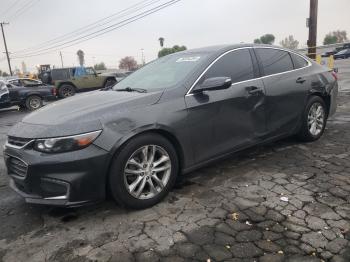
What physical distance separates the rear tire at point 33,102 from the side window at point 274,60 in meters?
13.5

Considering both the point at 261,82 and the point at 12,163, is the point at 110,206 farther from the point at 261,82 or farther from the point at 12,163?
the point at 261,82

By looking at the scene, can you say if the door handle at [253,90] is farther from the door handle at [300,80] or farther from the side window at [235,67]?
the door handle at [300,80]

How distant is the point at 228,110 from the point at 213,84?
46cm

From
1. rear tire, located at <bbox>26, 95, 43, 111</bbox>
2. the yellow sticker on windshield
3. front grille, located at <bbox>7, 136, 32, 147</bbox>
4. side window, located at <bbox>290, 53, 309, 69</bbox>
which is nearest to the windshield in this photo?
the yellow sticker on windshield

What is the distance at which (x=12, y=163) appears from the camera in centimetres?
344

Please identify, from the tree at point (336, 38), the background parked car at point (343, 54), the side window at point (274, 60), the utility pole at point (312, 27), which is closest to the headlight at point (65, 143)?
the side window at point (274, 60)

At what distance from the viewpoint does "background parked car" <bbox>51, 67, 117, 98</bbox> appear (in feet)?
65.7

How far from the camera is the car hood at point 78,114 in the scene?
317 cm

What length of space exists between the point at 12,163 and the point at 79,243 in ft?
3.64

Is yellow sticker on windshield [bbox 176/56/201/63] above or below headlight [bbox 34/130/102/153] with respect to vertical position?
above

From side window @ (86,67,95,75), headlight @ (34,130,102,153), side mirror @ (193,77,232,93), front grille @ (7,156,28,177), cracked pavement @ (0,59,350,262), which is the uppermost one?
side window @ (86,67,95,75)

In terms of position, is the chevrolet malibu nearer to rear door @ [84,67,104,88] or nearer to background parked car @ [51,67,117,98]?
background parked car @ [51,67,117,98]

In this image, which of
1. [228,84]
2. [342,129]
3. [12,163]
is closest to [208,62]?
[228,84]

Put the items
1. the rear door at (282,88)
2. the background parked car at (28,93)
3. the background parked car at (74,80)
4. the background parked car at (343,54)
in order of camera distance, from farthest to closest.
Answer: the background parked car at (343,54)
the background parked car at (74,80)
the background parked car at (28,93)
the rear door at (282,88)
